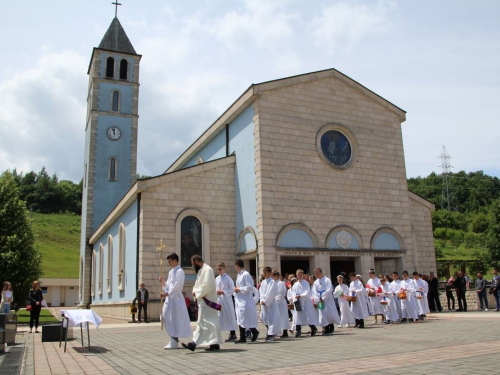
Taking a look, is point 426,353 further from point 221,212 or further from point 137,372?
point 221,212

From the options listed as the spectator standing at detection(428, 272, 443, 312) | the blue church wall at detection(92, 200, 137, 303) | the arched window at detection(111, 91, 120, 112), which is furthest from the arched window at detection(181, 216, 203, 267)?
the arched window at detection(111, 91, 120, 112)

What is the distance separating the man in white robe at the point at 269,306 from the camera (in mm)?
12438

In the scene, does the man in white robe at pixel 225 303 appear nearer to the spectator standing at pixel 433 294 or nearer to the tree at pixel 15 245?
the spectator standing at pixel 433 294

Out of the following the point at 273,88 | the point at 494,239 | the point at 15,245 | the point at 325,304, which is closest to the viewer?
the point at 325,304

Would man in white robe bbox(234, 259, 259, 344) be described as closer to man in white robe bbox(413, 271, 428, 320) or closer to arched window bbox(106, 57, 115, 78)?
man in white robe bbox(413, 271, 428, 320)

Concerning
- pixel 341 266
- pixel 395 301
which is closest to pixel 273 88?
pixel 341 266

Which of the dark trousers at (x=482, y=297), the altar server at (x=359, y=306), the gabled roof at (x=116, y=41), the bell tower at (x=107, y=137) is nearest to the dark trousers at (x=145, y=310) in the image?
the altar server at (x=359, y=306)

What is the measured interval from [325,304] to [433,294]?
9515 mm

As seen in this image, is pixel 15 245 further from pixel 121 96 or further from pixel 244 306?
pixel 244 306

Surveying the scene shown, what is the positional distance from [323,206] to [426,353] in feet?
46.2

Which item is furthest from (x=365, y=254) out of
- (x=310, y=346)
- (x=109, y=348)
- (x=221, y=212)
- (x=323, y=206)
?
(x=109, y=348)

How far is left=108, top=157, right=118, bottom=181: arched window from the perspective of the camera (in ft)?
118

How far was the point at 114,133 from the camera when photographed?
3675 cm

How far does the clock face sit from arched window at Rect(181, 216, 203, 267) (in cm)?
1756
